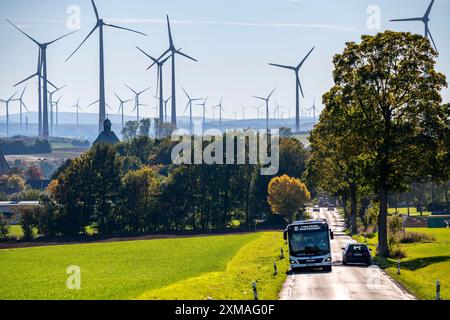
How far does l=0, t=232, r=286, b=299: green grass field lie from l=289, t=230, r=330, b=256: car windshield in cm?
293

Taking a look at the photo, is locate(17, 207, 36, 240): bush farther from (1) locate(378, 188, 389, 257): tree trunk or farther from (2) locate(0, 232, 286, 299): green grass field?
(1) locate(378, 188, 389, 257): tree trunk

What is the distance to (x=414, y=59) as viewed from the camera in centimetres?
6831

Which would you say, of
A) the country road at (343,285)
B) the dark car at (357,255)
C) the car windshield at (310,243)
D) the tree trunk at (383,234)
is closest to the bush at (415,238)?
the tree trunk at (383,234)

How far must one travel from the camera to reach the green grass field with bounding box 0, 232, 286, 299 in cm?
4994

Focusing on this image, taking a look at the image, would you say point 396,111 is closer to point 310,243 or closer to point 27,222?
point 310,243

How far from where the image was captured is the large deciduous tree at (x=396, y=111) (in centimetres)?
6825

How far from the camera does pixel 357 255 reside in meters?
61.5

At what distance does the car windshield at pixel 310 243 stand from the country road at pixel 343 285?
139cm

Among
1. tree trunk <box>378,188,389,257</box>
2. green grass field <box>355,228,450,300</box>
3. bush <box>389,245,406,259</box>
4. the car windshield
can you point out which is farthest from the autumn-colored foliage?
the car windshield

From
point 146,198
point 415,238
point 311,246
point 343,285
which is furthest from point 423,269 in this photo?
point 146,198

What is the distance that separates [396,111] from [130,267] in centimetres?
2613
